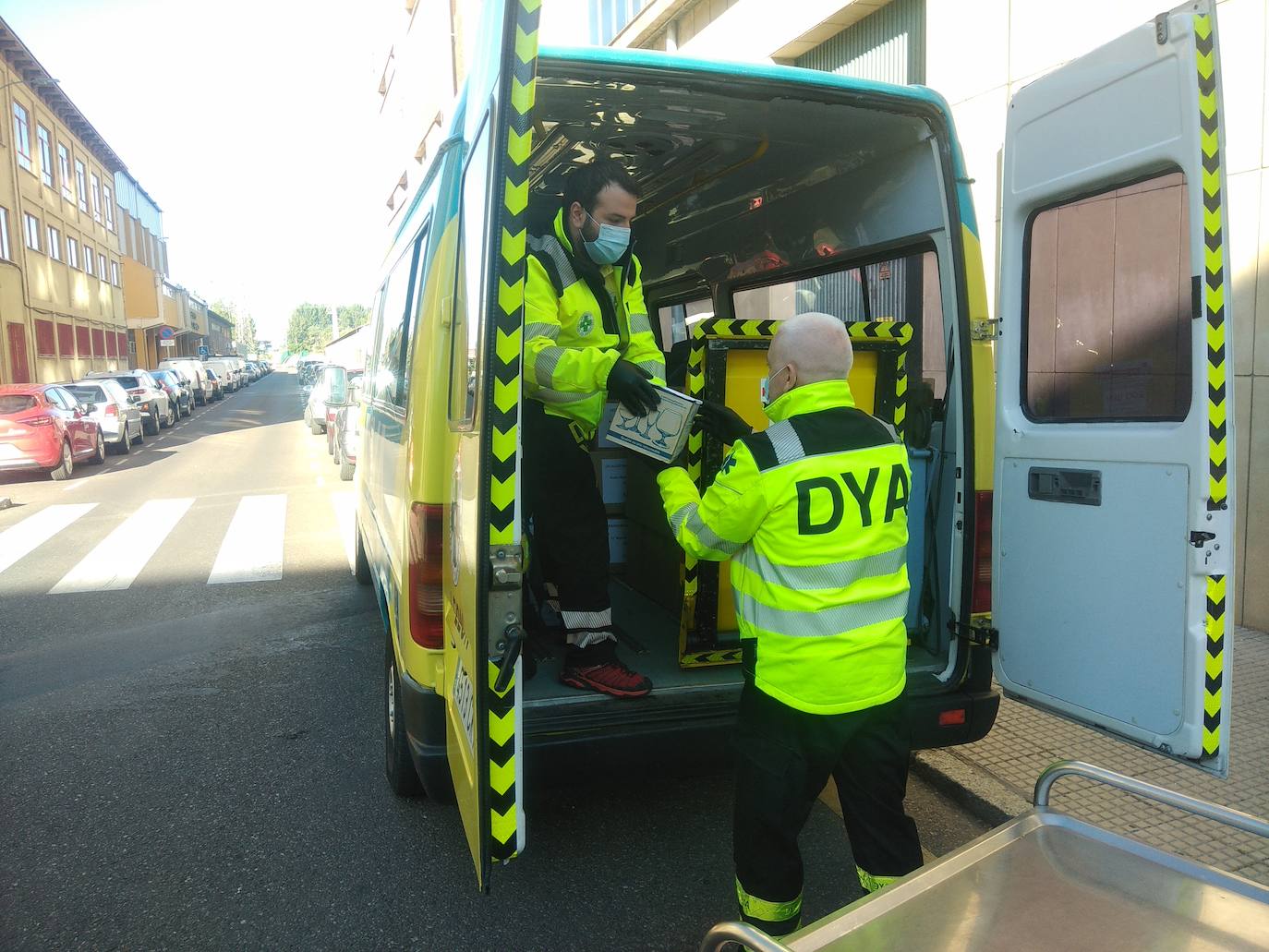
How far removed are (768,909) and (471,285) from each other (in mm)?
1711

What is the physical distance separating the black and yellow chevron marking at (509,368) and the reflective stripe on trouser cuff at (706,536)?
1.51 feet

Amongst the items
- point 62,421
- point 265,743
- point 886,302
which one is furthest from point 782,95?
point 62,421

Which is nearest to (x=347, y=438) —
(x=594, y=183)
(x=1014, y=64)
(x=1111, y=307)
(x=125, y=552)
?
(x=125, y=552)

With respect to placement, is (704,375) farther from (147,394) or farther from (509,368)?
(147,394)

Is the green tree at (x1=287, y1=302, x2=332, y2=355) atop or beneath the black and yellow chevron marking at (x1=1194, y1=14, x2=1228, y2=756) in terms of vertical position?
atop

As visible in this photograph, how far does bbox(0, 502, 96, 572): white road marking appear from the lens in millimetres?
8945

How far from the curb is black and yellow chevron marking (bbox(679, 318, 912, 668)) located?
3.18 ft

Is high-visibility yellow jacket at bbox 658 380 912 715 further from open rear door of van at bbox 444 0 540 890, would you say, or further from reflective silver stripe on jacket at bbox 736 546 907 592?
open rear door of van at bbox 444 0 540 890

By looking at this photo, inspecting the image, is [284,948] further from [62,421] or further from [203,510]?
[62,421]

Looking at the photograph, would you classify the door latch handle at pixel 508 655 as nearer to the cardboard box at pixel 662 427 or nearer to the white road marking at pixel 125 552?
the cardboard box at pixel 662 427

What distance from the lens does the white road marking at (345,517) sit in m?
8.89

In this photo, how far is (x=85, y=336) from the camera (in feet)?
120

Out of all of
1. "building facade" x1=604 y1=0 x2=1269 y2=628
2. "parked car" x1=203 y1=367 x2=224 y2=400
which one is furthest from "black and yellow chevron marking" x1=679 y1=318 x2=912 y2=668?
"parked car" x1=203 y1=367 x2=224 y2=400

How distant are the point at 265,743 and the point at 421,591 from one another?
6.56 ft
